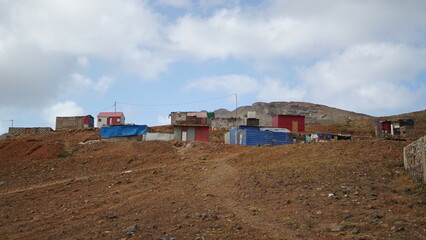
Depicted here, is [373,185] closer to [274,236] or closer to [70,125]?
[274,236]

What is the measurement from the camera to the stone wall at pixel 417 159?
39.4ft

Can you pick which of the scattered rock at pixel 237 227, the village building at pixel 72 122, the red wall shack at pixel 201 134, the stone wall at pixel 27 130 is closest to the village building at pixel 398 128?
the red wall shack at pixel 201 134

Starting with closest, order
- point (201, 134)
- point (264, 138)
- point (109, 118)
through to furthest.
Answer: point (264, 138), point (201, 134), point (109, 118)

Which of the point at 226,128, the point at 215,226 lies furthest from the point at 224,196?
the point at 226,128

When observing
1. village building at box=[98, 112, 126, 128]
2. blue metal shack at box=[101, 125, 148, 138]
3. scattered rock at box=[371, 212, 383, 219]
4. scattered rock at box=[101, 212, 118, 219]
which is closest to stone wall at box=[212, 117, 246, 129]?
village building at box=[98, 112, 126, 128]

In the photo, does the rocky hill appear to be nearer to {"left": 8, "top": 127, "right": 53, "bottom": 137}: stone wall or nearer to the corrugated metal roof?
the corrugated metal roof

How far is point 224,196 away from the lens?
13852mm

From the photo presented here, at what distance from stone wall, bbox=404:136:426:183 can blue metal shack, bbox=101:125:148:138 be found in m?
28.8

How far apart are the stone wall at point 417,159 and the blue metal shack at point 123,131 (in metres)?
28.8

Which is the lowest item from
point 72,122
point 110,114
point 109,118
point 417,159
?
point 417,159

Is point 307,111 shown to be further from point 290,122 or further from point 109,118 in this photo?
point 109,118

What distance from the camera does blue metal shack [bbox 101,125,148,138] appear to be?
3922 cm

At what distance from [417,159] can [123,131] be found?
3125 cm

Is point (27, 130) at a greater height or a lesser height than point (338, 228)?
greater
